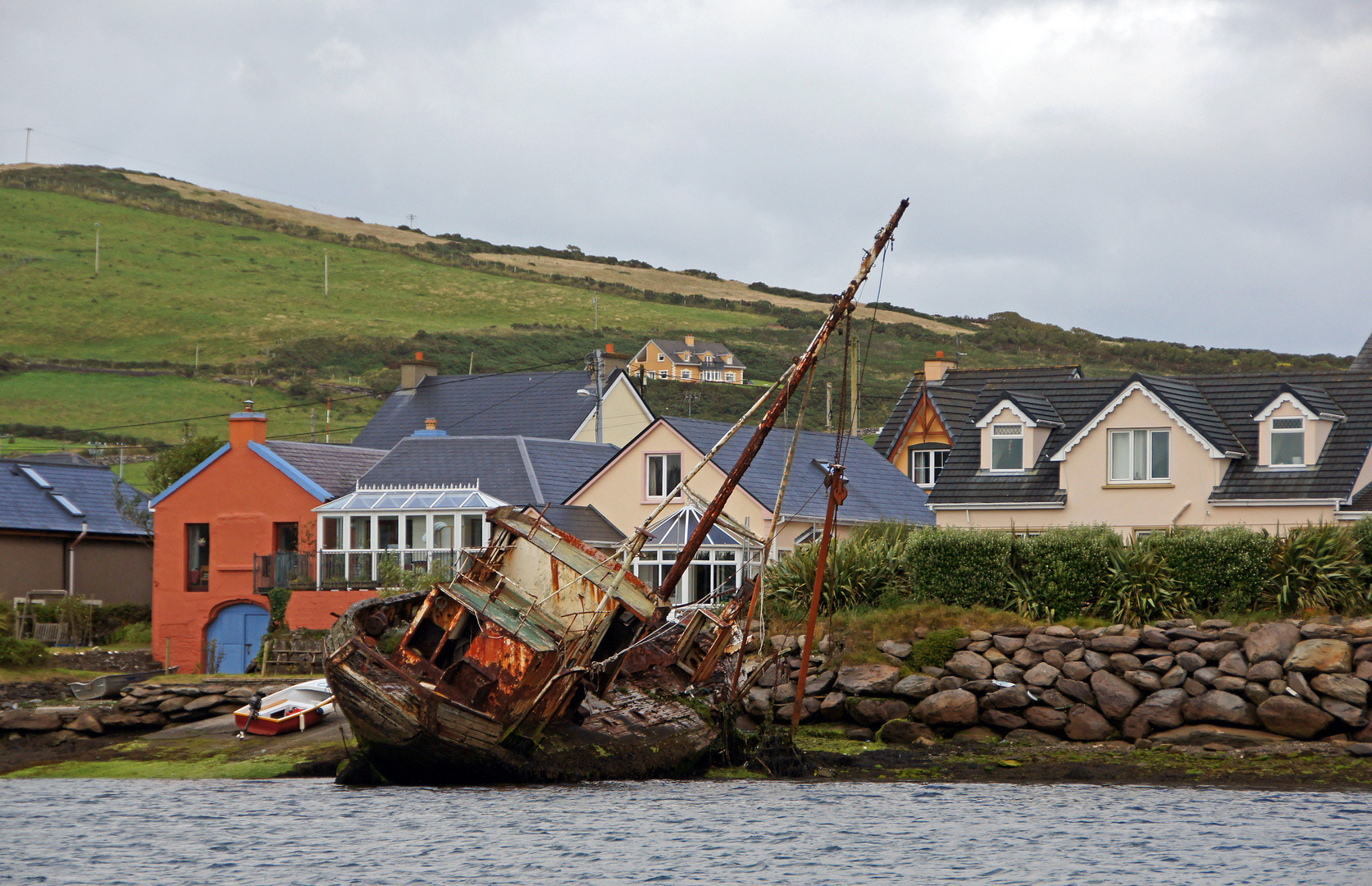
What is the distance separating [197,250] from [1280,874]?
136 meters

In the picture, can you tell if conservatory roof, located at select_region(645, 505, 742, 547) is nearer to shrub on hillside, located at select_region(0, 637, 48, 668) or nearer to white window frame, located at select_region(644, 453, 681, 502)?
white window frame, located at select_region(644, 453, 681, 502)

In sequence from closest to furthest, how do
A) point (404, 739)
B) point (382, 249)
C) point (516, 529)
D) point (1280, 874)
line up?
point (1280, 874) < point (404, 739) < point (516, 529) < point (382, 249)

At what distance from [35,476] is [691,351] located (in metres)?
75.2

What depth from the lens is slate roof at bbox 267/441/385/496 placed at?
161 ft

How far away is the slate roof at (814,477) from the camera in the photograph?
4569cm

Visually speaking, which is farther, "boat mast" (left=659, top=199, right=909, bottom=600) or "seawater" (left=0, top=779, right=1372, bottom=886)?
"boat mast" (left=659, top=199, right=909, bottom=600)

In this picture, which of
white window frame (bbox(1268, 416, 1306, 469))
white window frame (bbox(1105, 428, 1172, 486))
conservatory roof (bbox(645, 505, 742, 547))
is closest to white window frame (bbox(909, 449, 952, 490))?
conservatory roof (bbox(645, 505, 742, 547))

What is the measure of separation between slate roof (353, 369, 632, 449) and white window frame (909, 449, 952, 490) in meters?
12.6

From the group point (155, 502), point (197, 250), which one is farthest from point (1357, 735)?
point (197, 250)

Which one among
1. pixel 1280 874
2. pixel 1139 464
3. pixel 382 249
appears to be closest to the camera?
pixel 1280 874

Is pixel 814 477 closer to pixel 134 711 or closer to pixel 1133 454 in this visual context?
pixel 1133 454

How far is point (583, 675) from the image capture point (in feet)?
89.1

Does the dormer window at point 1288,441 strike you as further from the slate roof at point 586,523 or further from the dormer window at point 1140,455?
the slate roof at point 586,523

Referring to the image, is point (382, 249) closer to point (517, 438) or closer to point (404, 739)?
point (517, 438)
